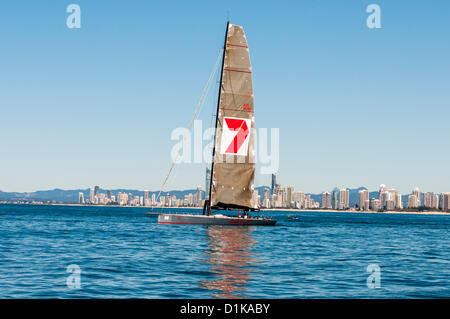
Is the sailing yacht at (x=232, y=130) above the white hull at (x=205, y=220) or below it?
above

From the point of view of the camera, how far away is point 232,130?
71.4 metres

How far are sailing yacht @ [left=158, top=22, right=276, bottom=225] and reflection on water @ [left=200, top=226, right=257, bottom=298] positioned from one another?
21165 mm

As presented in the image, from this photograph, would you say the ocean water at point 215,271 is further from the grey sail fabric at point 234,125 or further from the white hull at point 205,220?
the grey sail fabric at point 234,125

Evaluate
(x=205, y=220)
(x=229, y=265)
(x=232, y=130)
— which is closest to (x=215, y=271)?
(x=229, y=265)

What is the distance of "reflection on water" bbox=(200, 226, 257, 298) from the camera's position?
2165 cm

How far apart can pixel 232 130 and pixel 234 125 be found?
70 cm

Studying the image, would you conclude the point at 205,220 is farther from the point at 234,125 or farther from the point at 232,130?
the point at 234,125

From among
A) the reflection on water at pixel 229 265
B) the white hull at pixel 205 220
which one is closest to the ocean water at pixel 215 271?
the reflection on water at pixel 229 265

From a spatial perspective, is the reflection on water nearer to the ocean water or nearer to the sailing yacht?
the ocean water

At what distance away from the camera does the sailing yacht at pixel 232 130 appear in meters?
71.0

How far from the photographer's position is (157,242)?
45.7 m

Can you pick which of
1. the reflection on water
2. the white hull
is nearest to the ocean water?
the reflection on water
